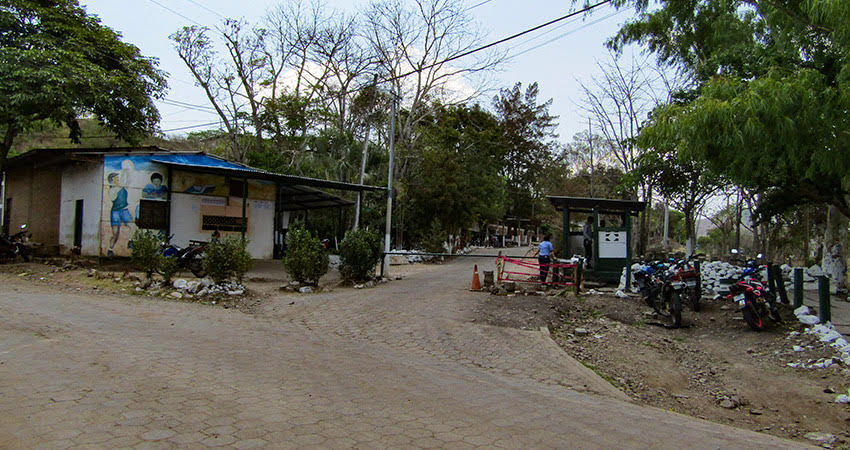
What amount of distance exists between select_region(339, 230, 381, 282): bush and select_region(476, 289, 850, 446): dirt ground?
3718 mm

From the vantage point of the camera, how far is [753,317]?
28.6 feet

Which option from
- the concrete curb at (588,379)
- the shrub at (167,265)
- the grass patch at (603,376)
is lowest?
the grass patch at (603,376)

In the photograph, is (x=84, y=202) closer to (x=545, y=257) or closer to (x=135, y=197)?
(x=135, y=197)

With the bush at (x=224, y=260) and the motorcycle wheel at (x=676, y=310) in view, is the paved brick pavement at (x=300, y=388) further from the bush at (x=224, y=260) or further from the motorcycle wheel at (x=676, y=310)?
the motorcycle wheel at (x=676, y=310)

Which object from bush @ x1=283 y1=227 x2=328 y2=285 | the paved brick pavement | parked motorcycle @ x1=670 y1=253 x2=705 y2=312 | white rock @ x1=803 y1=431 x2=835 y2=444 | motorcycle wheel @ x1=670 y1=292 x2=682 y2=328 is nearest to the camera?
the paved brick pavement

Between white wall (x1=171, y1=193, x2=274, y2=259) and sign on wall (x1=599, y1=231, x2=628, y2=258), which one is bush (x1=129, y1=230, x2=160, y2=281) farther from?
sign on wall (x1=599, y1=231, x2=628, y2=258)

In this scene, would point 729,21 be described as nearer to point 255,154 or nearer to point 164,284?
point 164,284

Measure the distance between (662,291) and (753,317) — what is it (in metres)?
1.61

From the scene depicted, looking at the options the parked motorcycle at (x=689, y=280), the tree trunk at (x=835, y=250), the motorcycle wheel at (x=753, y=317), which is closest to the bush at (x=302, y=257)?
the parked motorcycle at (x=689, y=280)

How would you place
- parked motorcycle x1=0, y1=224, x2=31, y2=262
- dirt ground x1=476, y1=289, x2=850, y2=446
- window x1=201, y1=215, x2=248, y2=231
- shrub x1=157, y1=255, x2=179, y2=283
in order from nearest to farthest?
dirt ground x1=476, y1=289, x2=850, y2=446 < shrub x1=157, y1=255, x2=179, y2=283 < parked motorcycle x1=0, y1=224, x2=31, y2=262 < window x1=201, y1=215, x2=248, y2=231

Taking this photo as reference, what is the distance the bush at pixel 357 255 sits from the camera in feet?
43.9

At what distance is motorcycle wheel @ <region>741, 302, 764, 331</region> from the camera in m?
8.68

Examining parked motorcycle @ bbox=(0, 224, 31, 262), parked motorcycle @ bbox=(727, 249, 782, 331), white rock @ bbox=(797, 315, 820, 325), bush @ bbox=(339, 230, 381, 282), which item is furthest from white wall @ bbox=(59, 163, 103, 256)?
white rock @ bbox=(797, 315, 820, 325)

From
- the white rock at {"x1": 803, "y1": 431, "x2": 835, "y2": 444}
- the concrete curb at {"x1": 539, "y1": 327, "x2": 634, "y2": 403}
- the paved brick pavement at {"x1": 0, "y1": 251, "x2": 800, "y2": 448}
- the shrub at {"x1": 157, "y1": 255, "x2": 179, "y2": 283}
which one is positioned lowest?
the white rock at {"x1": 803, "y1": 431, "x2": 835, "y2": 444}
